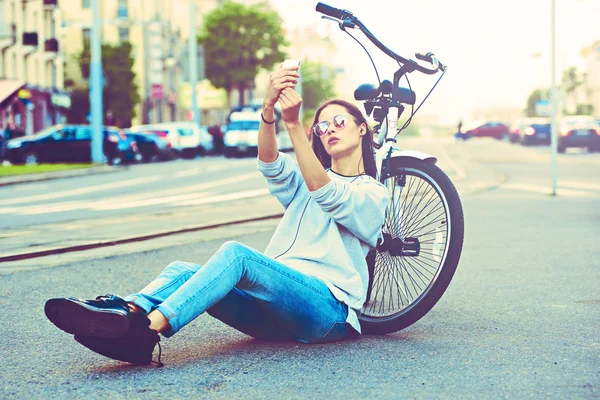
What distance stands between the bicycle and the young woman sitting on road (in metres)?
0.21

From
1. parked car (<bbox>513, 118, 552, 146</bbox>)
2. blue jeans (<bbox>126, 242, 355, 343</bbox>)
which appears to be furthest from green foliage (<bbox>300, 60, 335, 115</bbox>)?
blue jeans (<bbox>126, 242, 355, 343</bbox>)

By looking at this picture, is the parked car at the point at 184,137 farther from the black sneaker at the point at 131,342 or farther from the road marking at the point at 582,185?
the black sneaker at the point at 131,342

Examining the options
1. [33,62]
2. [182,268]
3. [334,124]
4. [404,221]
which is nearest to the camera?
[182,268]

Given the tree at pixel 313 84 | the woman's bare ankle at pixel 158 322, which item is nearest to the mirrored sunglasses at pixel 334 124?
the woman's bare ankle at pixel 158 322

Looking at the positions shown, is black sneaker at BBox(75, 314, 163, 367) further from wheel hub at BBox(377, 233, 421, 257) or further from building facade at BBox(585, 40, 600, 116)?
building facade at BBox(585, 40, 600, 116)

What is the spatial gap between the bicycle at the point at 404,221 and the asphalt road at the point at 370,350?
163mm

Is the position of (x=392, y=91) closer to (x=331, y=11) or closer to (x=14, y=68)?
(x=331, y=11)

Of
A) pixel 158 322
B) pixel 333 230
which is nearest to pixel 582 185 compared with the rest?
pixel 333 230

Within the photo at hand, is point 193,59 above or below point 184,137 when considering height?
above

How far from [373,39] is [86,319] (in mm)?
1863

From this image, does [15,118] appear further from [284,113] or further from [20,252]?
[284,113]

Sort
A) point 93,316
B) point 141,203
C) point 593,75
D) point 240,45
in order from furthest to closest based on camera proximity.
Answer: point 593,75
point 240,45
point 141,203
point 93,316

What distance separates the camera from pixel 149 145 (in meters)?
40.2

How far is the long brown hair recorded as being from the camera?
4867 mm
